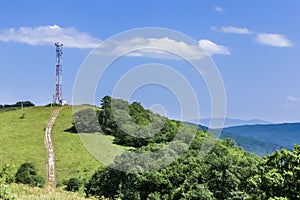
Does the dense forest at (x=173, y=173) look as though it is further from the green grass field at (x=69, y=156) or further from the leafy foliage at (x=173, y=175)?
the green grass field at (x=69, y=156)

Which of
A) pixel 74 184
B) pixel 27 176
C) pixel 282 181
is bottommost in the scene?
pixel 282 181

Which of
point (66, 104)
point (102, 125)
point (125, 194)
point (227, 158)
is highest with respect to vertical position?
point (66, 104)

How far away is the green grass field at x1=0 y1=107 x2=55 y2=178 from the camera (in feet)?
244

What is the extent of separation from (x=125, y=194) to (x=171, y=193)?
3.77 metres

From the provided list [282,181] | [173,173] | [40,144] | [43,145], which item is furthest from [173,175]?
[40,144]

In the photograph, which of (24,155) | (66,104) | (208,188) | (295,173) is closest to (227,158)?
(208,188)

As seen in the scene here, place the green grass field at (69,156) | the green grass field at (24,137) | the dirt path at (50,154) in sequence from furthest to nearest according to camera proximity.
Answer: the green grass field at (24,137), the green grass field at (69,156), the dirt path at (50,154)

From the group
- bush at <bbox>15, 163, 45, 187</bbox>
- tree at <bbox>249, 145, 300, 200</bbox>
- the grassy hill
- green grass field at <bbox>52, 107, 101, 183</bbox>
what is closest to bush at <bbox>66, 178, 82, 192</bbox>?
bush at <bbox>15, 163, 45, 187</bbox>

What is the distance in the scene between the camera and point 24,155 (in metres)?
77.1

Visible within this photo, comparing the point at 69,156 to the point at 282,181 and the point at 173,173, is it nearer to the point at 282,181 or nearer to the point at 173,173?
the point at 173,173

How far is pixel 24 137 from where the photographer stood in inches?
3514

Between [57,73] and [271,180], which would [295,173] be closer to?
[271,180]

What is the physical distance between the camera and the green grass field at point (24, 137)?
74.2m

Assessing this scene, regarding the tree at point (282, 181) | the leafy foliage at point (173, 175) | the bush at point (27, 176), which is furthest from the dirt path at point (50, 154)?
the tree at point (282, 181)
